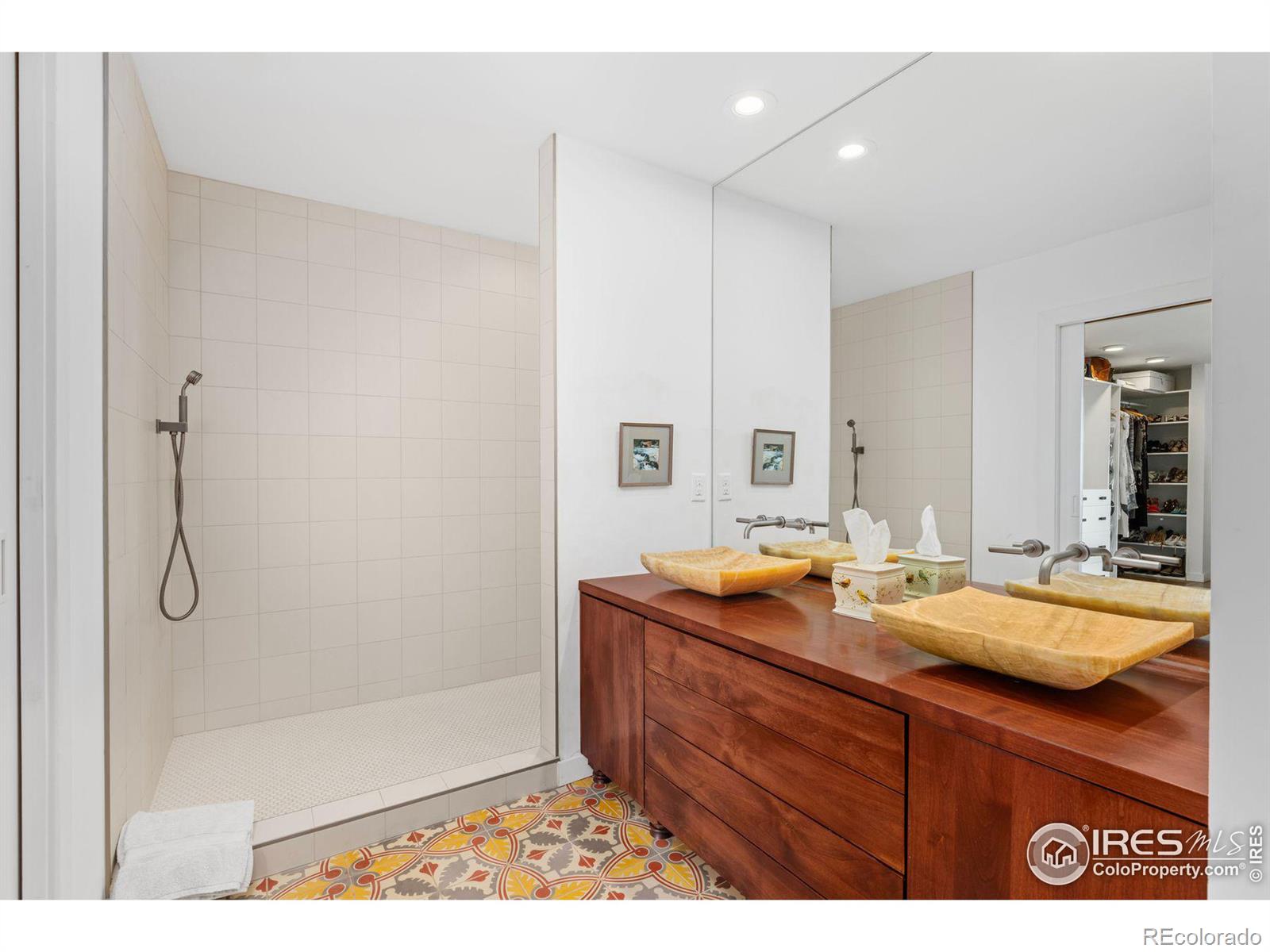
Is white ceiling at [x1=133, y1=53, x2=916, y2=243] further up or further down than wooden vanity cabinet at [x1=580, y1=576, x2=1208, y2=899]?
further up

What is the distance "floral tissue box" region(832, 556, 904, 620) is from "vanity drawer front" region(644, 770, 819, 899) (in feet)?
2.08

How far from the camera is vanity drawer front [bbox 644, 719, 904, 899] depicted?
46.1 inches

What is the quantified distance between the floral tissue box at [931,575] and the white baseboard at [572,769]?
1.31 m

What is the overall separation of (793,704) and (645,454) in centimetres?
121

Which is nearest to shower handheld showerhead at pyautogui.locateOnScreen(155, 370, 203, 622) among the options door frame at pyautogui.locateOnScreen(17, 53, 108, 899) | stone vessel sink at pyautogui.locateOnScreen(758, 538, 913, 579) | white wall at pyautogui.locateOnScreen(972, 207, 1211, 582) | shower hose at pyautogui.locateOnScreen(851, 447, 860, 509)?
door frame at pyautogui.locateOnScreen(17, 53, 108, 899)

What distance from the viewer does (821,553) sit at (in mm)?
2066

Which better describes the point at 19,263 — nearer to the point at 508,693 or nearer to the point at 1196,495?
the point at 1196,495

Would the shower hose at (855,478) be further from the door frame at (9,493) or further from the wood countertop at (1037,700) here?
the door frame at (9,493)

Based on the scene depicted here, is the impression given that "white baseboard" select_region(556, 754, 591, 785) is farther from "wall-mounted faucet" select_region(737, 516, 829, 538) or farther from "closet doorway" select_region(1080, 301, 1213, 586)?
"closet doorway" select_region(1080, 301, 1213, 586)

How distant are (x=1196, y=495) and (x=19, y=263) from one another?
205 centimetres

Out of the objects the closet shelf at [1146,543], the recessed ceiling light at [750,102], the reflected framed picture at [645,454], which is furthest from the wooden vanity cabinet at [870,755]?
the recessed ceiling light at [750,102]

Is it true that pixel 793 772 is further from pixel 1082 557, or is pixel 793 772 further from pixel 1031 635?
pixel 1082 557
